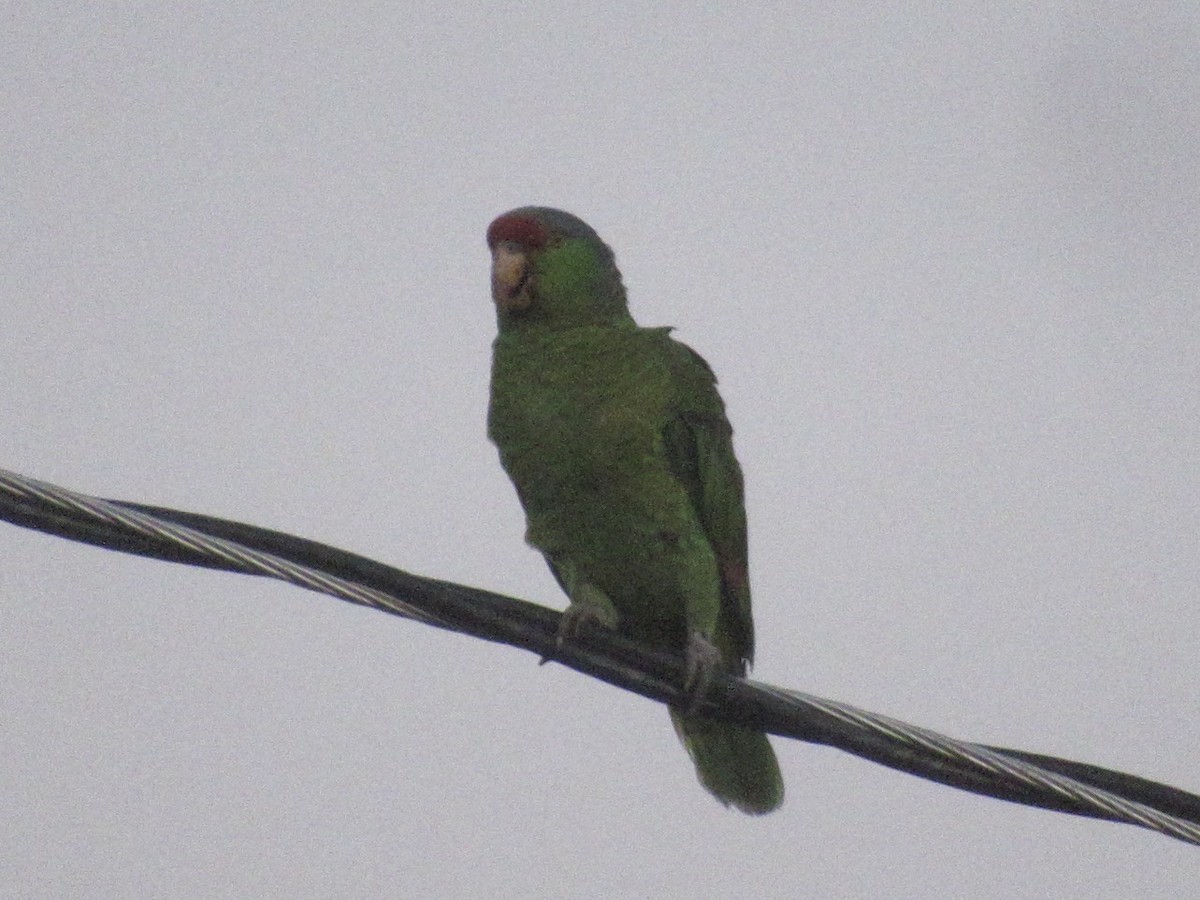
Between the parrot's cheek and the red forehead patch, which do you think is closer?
the parrot's cheek

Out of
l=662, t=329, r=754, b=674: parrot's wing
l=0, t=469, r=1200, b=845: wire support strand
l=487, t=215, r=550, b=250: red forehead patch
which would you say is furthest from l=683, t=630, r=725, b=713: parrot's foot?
l=487, t=215, r=550, b=250: red forehead patch

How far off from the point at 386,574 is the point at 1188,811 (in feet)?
4.34

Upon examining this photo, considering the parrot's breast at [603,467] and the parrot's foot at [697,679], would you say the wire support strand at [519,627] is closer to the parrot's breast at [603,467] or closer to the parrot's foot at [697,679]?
the parrot's foot at [697,679]

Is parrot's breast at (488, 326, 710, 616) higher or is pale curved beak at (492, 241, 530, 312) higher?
pale curved beak at (492, 241, 530, 312)

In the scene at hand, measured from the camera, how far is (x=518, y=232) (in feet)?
14.7

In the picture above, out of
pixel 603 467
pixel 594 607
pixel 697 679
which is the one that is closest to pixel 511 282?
pixel 603 467

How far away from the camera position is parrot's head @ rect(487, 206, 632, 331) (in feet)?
14.2

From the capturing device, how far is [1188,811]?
7.20 feet

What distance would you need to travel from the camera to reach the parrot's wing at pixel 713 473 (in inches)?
155

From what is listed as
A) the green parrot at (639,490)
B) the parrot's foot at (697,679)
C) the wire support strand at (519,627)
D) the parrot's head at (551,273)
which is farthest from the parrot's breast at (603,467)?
the wire support strand at (519,627)

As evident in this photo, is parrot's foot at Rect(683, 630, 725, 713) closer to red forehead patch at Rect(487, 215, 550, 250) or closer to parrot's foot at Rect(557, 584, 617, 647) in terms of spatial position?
parrot's foot at Rect(557, 584, 617, 647)

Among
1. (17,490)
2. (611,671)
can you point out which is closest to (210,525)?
(17,490)

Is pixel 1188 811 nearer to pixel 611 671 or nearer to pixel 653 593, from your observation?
pixel 611 671

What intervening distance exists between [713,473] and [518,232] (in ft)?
3.60
